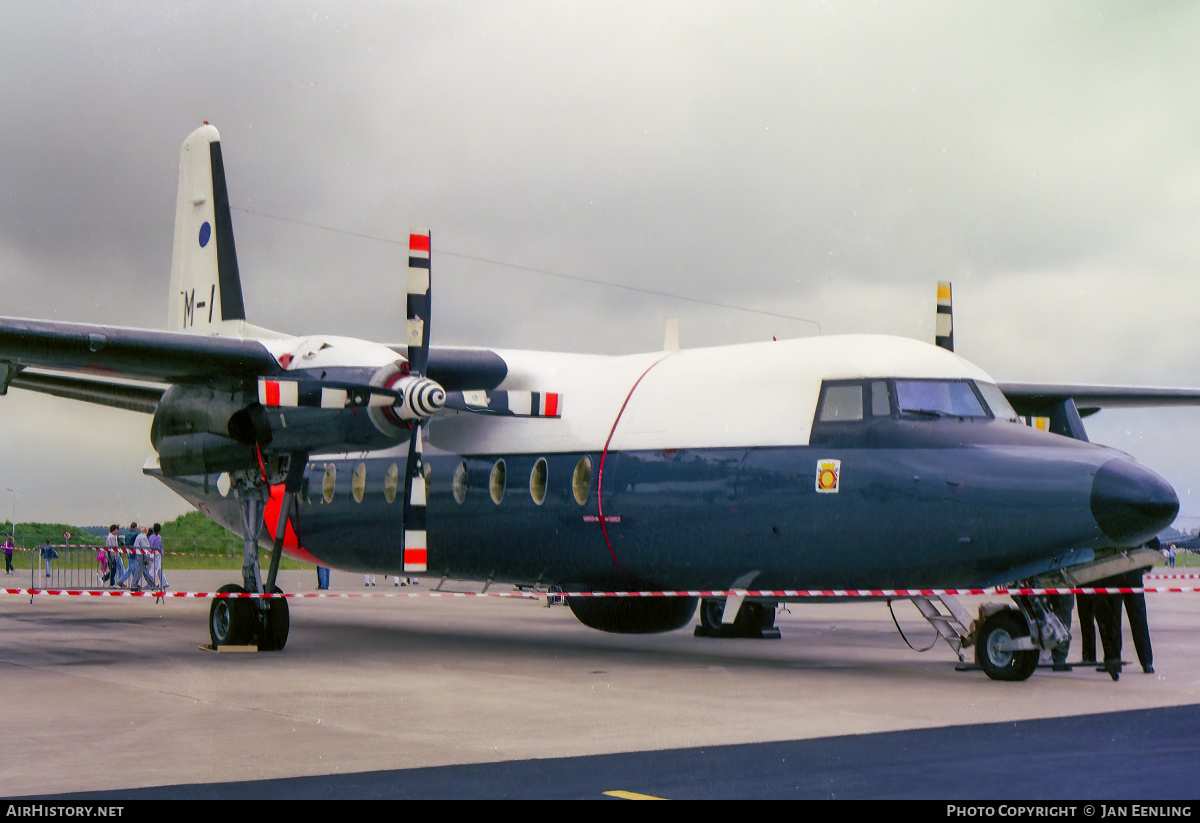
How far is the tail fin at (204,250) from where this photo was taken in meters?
19.7

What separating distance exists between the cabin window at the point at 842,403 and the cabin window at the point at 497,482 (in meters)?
4.23

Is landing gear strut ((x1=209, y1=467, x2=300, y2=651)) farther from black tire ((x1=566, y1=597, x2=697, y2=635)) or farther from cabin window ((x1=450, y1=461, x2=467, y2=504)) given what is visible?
black tire ((x1=566, y1=597, x2=697, y2=635))

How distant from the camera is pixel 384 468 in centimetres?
1677

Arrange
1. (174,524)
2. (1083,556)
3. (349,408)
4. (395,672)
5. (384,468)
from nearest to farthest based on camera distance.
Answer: (1083,556) → (395,672) → (349,408) → (384,468) → (174,524)

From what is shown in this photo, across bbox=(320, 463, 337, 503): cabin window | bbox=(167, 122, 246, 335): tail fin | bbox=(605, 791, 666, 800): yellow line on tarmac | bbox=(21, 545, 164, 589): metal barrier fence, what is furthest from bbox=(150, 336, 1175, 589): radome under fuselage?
bbox=(21, 545, 164, 589): metal barrier fence

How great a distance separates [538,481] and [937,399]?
465 cm

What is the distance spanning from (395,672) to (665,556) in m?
3.00

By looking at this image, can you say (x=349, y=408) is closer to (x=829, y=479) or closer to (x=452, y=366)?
(x=452, y=366)

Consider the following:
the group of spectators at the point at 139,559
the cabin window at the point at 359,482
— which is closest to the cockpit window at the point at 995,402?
the cabin window at the point at 359,482

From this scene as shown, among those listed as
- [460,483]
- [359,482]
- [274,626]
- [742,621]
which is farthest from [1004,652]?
[359,482]

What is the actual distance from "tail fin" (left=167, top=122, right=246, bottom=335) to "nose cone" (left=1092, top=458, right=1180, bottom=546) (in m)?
12.6

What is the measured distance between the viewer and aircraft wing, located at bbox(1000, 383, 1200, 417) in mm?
19062

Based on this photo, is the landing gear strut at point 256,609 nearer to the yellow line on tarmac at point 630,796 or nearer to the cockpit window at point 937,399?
the cockpit window at point 937,399
